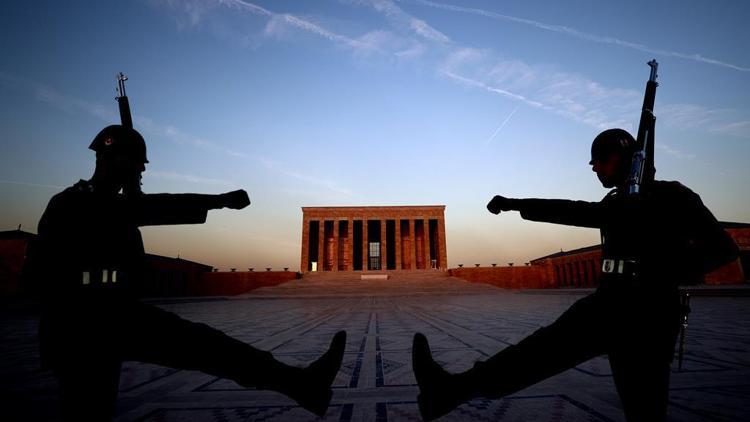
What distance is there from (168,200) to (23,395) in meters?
2.95

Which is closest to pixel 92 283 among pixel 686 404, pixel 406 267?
pixel 686 404

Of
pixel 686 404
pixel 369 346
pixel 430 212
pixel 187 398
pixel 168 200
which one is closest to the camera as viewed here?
pixel 168 200

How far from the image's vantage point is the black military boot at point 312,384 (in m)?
1.79

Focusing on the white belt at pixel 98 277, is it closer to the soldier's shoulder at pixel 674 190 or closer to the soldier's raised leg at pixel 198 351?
the soldier's raised leg at pixel 198 351

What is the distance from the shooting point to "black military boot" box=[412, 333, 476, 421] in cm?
177

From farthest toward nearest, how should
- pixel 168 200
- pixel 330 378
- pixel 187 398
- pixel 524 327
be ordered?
pixel 524 327 < pixel 187 398 < pixel 330 378 < pixel 168 200

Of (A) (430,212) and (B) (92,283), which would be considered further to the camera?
(A) (430,212)

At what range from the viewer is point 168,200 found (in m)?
1.69

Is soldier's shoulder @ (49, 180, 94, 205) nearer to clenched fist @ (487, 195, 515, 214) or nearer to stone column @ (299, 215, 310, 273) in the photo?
clenched fist @ (487, 195, 515, 214)

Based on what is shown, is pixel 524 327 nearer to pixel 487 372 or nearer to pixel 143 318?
pixel 487 372

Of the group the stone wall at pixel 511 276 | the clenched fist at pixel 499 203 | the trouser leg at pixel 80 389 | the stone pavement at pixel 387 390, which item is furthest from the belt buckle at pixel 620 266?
the stone wall at pixel 511 276

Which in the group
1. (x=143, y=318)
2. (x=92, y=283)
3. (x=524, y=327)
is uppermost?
(x=92, y=283)

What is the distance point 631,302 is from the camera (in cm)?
152

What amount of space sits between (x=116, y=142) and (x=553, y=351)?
2.34 m
